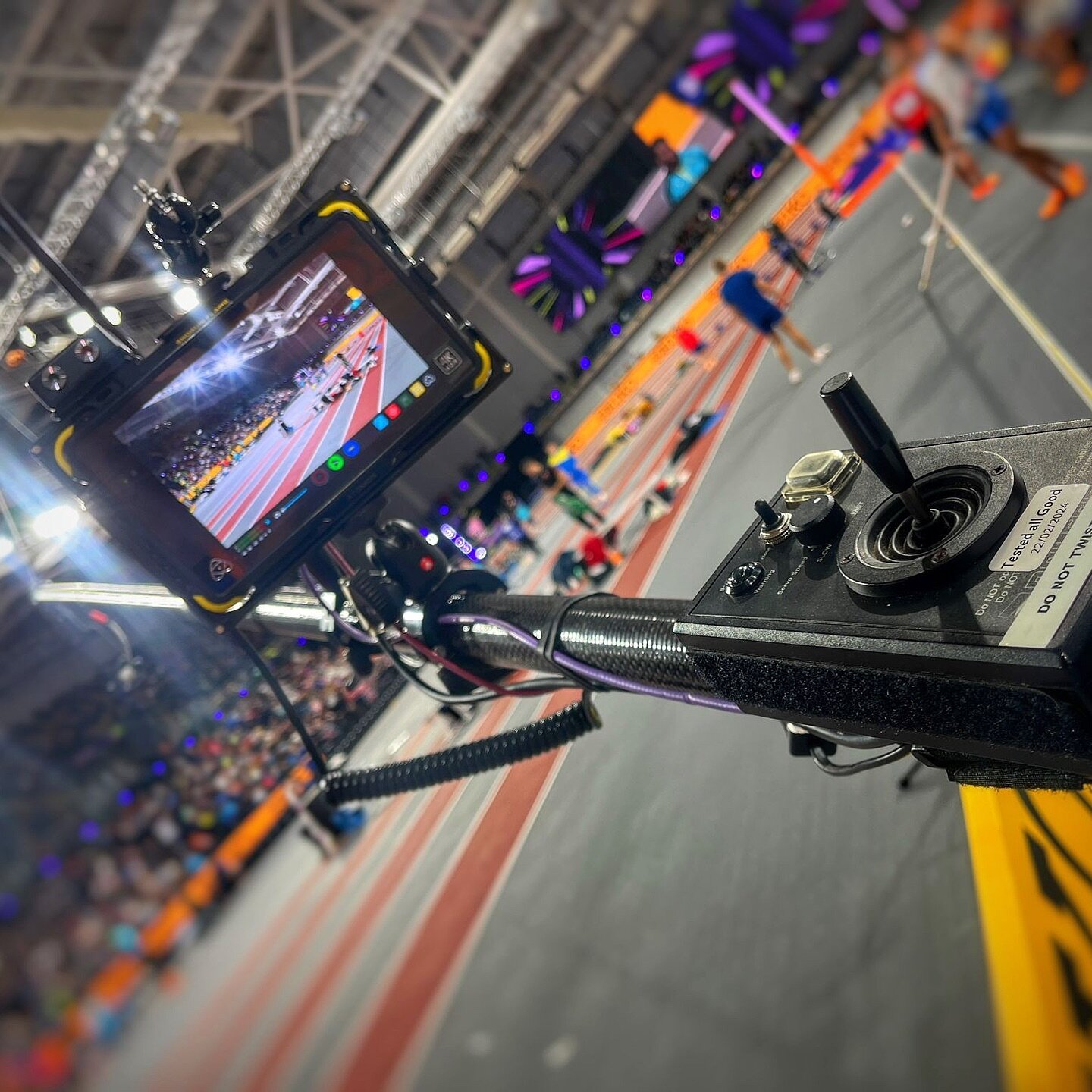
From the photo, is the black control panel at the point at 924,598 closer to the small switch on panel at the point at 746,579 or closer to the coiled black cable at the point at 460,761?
the small switch on panel at the point at 746,579

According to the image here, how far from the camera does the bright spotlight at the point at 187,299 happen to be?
1.28m

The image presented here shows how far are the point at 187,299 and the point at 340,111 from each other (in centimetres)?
772

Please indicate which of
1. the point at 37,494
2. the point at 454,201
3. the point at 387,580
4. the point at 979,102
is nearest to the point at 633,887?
the point at 387,580

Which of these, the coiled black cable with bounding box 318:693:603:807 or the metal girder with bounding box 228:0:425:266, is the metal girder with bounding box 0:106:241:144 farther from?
the coiled black cable with bounding box 318:693:603:807

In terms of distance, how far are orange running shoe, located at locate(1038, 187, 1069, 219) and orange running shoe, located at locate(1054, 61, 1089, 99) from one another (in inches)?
125

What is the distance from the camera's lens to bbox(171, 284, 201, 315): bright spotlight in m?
1.28

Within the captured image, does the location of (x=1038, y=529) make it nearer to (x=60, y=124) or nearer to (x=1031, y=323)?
(x=1031, y=323)

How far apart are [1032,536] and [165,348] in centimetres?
129

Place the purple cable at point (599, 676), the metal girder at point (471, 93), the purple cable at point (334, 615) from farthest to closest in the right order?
the metal girder at point (471, 93) → the purple cable at point (334, 615) → the purple cable at point (599, 676)

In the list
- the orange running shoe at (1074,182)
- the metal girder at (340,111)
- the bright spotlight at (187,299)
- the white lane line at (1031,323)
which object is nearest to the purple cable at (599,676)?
the bright spotlight at (187,299)

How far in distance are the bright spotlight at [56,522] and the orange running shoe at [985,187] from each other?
243 inches

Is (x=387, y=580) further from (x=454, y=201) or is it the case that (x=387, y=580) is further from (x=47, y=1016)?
(x=454, y=201)

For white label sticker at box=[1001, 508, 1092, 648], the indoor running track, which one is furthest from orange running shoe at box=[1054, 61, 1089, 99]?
white label sticker at box=[1001, 508, 1092, 648]

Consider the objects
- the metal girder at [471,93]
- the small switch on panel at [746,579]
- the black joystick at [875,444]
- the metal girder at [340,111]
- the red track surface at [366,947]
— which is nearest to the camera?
the black joystick at [875,444]
